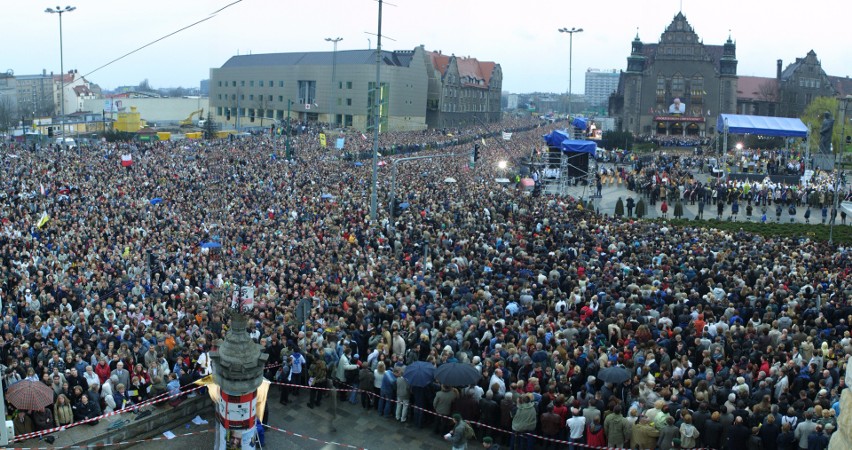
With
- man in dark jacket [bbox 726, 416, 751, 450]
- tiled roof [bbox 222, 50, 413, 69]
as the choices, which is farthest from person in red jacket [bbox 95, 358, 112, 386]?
tiled roof [bbox 222, 50, 413, 69]

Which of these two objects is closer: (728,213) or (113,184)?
(113,184)

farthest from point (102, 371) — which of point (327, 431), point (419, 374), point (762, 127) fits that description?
point (762, 127)

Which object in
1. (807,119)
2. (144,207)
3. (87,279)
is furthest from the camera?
(807,119)

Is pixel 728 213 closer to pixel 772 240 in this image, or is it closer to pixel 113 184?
pixel 772 240

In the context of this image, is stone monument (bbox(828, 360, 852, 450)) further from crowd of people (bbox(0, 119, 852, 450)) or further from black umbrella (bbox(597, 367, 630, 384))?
black umbrella (bbox(597, 367, 630, 384))

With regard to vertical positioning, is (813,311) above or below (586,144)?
below

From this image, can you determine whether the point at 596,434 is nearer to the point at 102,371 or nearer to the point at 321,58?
the point at 102,371

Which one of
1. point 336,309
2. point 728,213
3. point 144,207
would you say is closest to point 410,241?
point 336,309

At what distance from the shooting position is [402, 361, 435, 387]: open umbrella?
1311cm

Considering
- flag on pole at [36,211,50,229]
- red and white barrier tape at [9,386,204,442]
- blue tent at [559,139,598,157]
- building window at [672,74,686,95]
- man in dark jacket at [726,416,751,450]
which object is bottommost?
red and white barrier tape at [9,386,204,442]

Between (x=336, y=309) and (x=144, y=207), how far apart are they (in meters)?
15.4

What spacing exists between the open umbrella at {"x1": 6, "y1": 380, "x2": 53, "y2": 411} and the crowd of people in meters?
0.33

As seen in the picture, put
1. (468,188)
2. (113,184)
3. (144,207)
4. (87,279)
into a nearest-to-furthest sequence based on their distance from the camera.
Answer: (87,279) < (144,207) < (113,184) < (468,188)

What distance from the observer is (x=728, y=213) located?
3819cm
